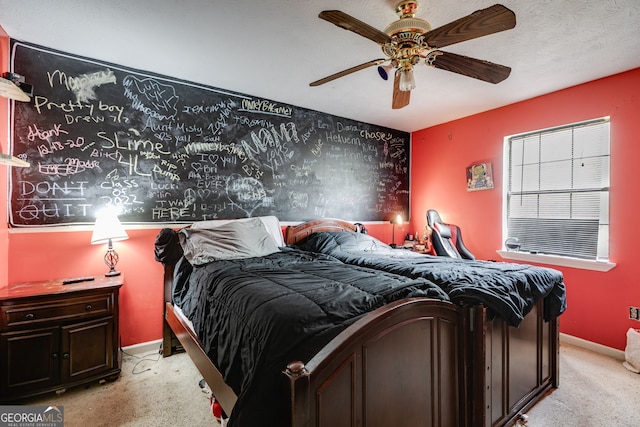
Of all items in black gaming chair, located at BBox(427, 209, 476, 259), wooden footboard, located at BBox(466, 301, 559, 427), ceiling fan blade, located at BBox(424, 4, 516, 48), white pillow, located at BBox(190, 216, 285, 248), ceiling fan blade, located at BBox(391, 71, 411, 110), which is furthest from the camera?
black gaming chair, located at BBox(427, 209, 476, 259)

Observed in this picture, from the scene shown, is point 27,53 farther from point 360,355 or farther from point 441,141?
point 441,141

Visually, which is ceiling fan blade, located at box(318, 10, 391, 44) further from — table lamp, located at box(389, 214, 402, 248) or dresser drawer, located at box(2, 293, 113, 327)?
table lamp, located at box(389, 214, 402, 248)

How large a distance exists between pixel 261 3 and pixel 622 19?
2292 mm

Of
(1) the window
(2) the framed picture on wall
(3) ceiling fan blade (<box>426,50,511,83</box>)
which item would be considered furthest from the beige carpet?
(3) ceiling fan blade (<box>426,50,511,83</box>)

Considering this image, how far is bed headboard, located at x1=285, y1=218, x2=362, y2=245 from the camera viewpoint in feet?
11.1

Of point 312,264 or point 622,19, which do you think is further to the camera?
point 312,264

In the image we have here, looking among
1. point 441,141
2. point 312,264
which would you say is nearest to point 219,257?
point 312,264

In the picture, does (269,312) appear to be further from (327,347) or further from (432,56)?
(432,56)

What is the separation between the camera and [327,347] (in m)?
1.02

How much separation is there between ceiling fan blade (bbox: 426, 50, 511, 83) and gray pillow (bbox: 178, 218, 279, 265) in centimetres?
188

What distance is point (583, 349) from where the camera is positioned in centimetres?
281

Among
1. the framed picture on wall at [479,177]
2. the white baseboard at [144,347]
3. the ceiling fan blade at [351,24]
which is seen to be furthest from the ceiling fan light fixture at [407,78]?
the white baseboard at [144,347]

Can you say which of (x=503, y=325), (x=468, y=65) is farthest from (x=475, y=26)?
(x=503, y=325)

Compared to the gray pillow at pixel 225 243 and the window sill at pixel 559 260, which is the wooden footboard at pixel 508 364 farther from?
the gray pillow at pixel 225 243
